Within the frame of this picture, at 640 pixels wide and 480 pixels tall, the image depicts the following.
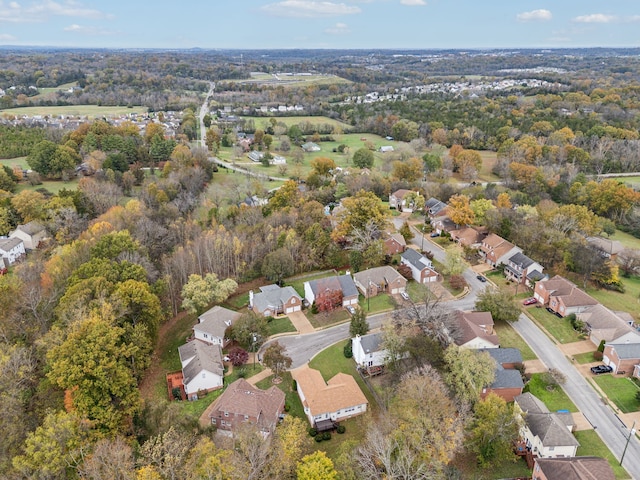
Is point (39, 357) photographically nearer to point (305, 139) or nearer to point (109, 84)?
point (305, 139)

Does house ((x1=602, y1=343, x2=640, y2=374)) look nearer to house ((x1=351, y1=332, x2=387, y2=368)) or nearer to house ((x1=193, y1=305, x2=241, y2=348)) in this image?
house ((x1=351, y1=332, x2=387, y2=368))

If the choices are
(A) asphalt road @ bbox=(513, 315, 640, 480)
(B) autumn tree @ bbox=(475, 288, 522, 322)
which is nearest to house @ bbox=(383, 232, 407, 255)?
(B) autumn tree @ bbox=(475, 288, 522, 322)

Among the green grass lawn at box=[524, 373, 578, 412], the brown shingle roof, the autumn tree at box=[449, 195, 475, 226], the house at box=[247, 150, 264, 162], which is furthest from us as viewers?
the house at box=[247, 150, 264, 162]

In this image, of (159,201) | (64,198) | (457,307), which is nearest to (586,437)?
(457,307)

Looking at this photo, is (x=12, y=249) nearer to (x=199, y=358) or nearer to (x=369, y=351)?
(x=199, y=358)

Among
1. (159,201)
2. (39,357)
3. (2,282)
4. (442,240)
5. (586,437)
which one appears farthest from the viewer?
(159,201)
